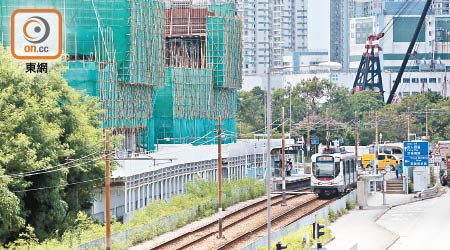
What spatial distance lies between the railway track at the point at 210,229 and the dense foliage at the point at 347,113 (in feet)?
165

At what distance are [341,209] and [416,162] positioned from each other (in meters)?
12.0

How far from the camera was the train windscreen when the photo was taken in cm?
5807

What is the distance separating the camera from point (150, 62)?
80.2 meters

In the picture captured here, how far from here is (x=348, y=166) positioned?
6109cm

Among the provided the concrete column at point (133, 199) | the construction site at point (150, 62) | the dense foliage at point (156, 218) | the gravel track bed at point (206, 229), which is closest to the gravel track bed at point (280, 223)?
the gravel track bed at point (206, 229)

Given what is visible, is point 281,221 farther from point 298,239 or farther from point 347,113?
point 347,113

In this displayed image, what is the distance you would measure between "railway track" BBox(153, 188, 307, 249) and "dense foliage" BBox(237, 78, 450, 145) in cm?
5030

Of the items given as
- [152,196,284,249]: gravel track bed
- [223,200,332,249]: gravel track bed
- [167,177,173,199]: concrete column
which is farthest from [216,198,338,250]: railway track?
[167,177,173,199]: concrete column

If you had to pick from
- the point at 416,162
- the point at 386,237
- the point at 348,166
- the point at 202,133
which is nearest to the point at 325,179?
the point at 348,166

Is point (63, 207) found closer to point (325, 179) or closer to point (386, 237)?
point (386, 237)

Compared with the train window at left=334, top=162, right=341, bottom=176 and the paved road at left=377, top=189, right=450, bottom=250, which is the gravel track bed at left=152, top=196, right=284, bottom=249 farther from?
the paved road at left=377, top=189, right=450, bottom=250

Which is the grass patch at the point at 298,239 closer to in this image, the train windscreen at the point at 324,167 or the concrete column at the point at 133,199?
the concrete column at the point at 133,199

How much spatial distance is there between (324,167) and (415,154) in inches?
354

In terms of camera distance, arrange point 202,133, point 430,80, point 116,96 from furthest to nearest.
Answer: point 430,80, point 202,133, point 116,96
